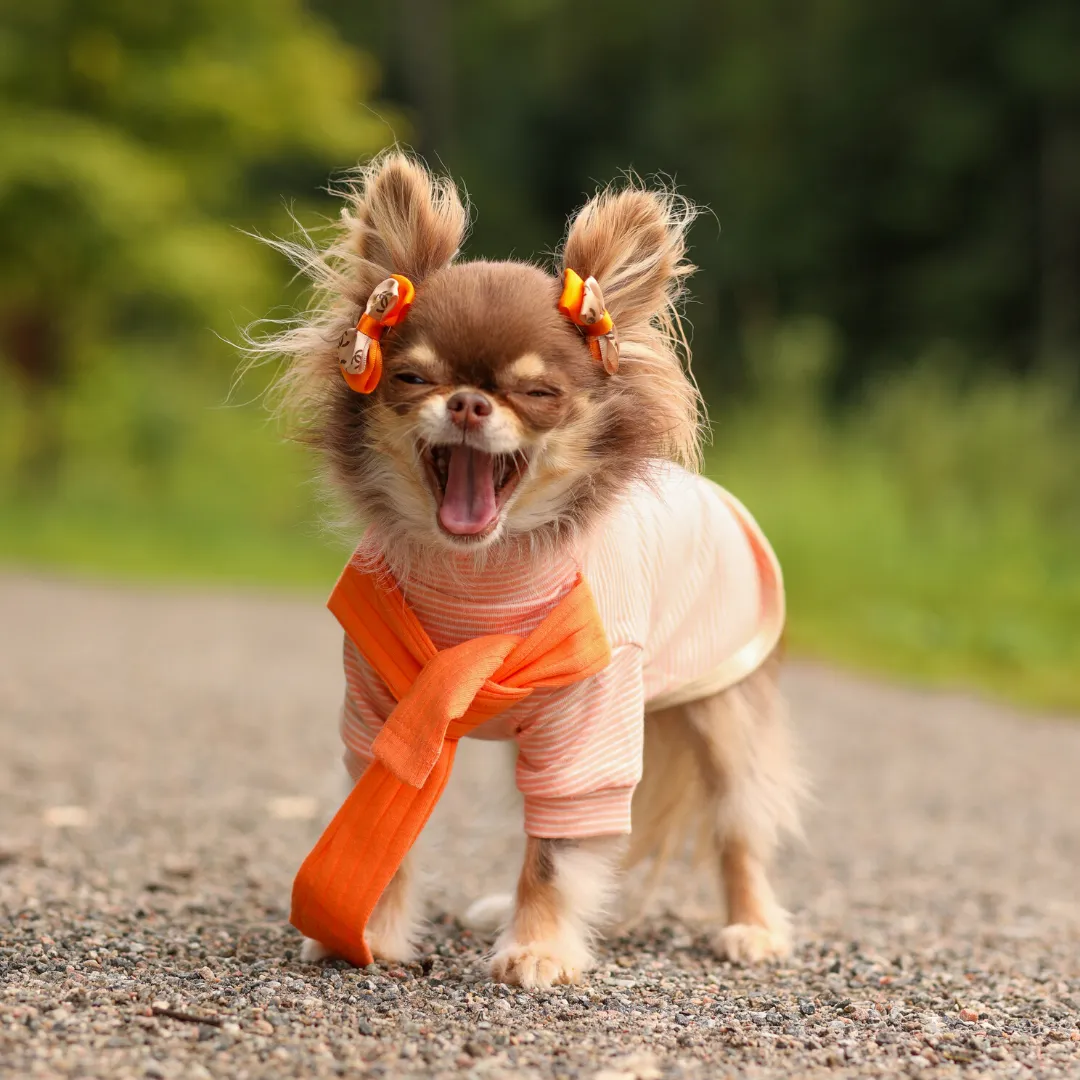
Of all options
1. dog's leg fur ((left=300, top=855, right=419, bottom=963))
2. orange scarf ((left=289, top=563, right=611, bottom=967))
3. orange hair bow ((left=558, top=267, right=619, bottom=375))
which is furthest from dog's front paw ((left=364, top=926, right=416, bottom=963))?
orange hair bow ((left=558, top=267, right=619, bottom=375))

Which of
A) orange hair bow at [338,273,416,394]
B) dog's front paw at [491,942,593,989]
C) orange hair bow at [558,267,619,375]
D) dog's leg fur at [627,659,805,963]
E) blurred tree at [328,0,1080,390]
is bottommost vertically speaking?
dog's front paw at [491,942,593,989]

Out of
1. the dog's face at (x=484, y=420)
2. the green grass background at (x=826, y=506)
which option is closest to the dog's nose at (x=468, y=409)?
the dog's face at (x=484, y=420)

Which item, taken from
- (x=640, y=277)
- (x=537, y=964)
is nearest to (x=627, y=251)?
(x=640, y=277)

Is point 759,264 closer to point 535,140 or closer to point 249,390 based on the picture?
point 535,140

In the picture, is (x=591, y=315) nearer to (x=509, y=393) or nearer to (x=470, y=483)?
(x=509, y=393)

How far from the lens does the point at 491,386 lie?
3078 millimetres

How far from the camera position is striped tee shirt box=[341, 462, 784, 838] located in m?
3.34

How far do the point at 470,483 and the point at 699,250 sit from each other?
25.5 meters

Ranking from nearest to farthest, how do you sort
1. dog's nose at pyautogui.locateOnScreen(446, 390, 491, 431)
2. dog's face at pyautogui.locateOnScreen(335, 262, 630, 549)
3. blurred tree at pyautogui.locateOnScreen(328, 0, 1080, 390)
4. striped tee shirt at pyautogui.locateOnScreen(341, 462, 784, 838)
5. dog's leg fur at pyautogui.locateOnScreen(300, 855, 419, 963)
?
dog's nose at pyautogui.locateOnScreen(446, 390, 491, 431) → dog's face at pyautogui.locateOnScreen(335, 262, 630, 549) → striped tee shirt at pyautogui.locateOnScreen(341, 462, 784, 838) → dog's leg fur at pyautogui.locateOnScreen(300, 855, 419, 963) → blurred tree at pyautogui.locateOnScreen(328, 0, 1080, 390)

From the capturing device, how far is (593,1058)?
107 inches

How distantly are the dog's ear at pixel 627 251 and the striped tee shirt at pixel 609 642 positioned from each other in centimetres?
39

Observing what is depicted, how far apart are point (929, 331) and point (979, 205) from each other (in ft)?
7.97

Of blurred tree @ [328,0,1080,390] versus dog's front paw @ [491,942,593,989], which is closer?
dog's front paw @ [491,942,593,989]

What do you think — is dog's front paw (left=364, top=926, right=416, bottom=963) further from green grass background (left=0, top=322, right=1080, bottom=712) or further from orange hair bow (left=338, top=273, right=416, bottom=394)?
green grass background (left=0, top=322, right=1080, bottom=712)
